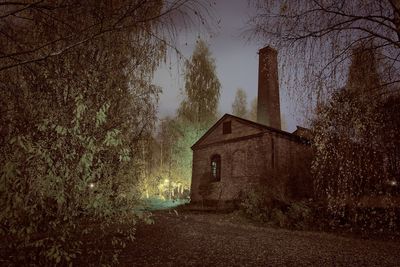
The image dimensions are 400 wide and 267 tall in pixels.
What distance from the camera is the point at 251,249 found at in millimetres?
8273

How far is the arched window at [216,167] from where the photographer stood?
923 inches

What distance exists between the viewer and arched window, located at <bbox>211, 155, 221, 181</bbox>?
23.4 metres

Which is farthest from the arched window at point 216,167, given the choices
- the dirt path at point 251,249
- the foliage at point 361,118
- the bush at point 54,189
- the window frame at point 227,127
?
the bush at point 54,189

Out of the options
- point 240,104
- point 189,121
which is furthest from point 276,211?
point 240,104

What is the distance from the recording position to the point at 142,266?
628 centimetres

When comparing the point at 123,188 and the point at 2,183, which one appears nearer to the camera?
the point at 2,183

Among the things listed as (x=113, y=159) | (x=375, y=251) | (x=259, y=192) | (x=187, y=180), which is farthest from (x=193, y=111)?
(x=113, y=159)

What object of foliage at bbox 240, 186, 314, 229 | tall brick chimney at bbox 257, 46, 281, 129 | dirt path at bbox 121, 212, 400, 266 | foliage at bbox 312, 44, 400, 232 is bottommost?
dirt path at bbox 121, 212, 400, 266

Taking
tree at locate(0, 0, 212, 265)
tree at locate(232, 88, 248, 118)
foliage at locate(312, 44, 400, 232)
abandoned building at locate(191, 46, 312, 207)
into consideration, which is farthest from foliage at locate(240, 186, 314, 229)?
tree at locate(232, 88, 248, 118)

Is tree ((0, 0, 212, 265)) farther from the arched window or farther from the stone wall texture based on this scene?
the arched window

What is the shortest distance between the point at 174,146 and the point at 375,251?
2727cm

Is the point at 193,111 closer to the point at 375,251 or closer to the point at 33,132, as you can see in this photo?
the point at 375,251

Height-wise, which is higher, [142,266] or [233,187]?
[233,187]

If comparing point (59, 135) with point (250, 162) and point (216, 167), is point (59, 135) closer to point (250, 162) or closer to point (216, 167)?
point (250, 162)
